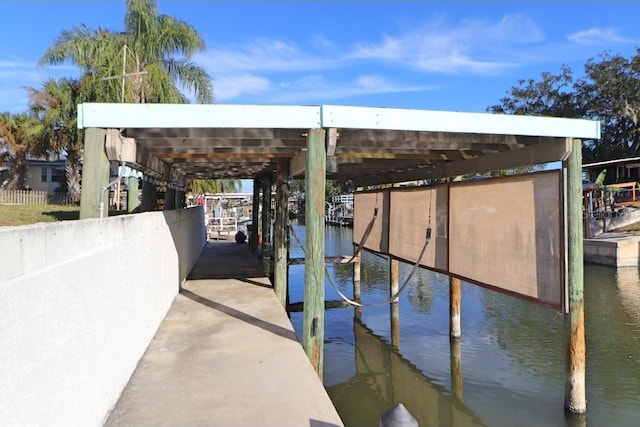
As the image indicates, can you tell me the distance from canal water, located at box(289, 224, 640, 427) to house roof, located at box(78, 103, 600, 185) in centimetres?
381

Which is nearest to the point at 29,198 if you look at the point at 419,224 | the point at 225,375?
the point at 419,224

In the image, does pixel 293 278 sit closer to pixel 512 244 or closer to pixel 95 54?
pixel 95 54

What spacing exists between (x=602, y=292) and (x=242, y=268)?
1281cm

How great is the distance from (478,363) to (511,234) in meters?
3.45

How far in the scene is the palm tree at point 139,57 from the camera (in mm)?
18766

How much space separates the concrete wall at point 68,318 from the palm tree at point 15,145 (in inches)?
989

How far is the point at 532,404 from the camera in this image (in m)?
7.37

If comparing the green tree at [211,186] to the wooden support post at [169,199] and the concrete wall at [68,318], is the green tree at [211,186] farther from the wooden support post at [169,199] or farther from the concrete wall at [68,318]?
the concrete wall at [68,318]

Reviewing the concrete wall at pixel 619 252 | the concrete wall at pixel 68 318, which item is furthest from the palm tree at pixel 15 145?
the concrete wall at pixel 619 252

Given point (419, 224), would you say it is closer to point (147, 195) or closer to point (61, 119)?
point (147, 195)

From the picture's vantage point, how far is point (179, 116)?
577 cm

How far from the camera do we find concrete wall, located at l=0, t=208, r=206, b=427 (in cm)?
231

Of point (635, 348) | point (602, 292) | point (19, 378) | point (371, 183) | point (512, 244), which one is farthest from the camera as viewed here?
point (602, 292)

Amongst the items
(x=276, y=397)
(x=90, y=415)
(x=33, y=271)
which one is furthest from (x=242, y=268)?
(x=33, y=271)
